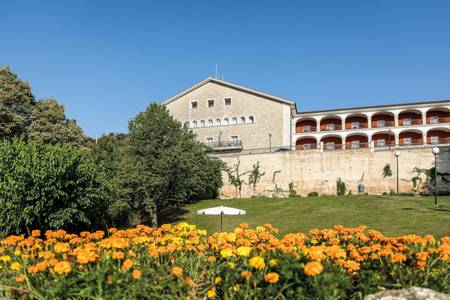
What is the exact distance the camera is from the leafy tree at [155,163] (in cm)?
2961

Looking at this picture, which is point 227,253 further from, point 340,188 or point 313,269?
point 340,188

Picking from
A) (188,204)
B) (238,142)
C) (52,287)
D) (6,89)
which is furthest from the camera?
(238,142)

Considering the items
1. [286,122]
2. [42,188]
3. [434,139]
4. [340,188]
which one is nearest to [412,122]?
[434,139]

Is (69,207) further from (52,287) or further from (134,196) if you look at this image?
(52,287)

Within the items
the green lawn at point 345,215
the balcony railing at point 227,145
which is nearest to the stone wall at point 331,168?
the balcony railing at point 227,145

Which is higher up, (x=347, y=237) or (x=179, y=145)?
(x=179, y=145)

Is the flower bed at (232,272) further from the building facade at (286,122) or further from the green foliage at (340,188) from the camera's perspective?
the building facade at (286,122)

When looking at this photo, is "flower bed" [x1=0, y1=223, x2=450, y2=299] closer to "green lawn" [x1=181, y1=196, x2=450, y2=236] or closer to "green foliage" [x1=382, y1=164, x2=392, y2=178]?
"green lawn" [x1=181, y1=196, x2=450, y2=236]

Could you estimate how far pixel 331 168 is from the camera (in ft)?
142

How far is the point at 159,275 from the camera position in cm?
453

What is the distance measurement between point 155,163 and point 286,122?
27200mm

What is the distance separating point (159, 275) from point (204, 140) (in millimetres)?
52471

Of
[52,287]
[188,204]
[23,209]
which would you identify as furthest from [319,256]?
[188,204]

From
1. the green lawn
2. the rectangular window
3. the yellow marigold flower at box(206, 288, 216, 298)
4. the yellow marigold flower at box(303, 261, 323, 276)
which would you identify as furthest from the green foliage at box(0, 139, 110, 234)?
the rectangular window
